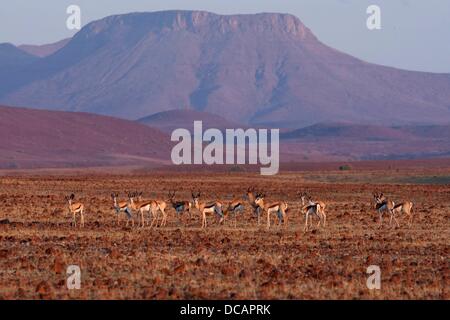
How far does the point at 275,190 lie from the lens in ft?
187

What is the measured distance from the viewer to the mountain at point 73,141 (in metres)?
146

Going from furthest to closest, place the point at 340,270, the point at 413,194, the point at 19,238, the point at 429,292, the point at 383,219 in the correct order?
1. the point at 413,194
2. the point at 383,219
3. the point at 19,238
4. the point at 340,270
5. the point at 429,292

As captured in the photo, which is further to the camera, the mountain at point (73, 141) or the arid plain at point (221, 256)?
the mountain at point (73, 141)

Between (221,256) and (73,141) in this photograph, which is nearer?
(221,256)

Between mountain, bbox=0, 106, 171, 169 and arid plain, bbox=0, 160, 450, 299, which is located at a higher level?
mountain, bbox=0, 106, 171, 169

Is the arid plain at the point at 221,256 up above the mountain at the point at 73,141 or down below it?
below

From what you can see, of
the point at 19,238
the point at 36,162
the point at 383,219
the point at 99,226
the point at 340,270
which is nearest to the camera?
the point at 340,270

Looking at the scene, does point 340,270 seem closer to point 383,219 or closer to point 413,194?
point 383,219

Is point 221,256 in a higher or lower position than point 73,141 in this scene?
lower

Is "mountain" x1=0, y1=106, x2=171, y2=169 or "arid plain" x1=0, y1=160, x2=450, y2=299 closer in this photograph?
"arid plain" x1=0, y1=160, x2=450, y2=299

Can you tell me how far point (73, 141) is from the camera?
16275cm

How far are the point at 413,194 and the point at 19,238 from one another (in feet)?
99.9

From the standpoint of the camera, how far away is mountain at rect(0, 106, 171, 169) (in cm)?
14552
